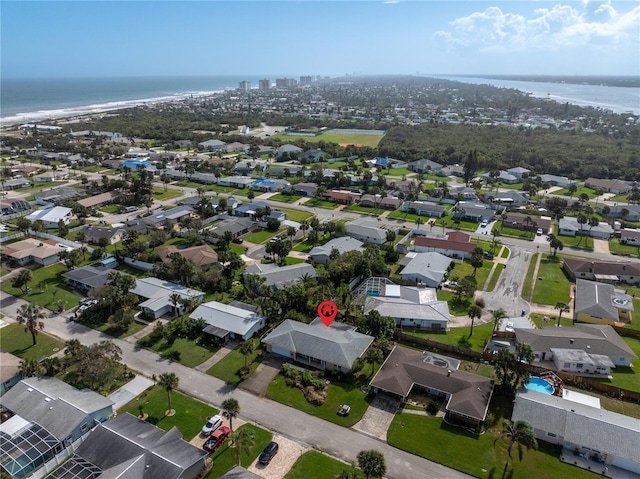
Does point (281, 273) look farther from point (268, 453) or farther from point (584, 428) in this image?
point (584, 428)

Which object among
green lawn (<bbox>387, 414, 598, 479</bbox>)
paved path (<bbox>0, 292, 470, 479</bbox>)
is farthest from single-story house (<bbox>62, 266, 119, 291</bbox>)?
green lawn (<bbox>387, 414, 598, 479</bbox>)

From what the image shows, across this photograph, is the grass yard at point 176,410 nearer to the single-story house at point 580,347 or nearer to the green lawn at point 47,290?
the green lawn at point 47,290

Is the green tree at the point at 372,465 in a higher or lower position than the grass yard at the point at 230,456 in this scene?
higher

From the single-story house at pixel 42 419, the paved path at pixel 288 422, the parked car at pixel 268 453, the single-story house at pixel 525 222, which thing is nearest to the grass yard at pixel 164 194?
the paved path at pixel 288 422

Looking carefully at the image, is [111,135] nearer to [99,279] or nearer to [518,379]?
[99,279]

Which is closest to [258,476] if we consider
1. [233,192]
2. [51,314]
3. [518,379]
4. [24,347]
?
[518,379]
